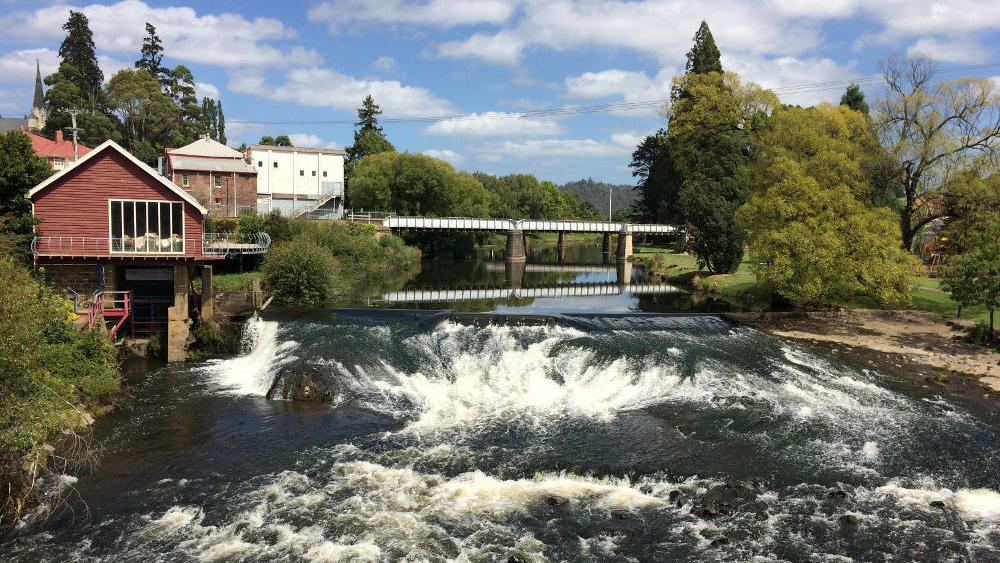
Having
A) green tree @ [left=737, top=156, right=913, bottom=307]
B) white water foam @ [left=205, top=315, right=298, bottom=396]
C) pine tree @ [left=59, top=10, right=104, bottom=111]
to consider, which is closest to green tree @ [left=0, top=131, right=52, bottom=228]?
white water foam @ [left=205, top=315, right=298, bottom=396]

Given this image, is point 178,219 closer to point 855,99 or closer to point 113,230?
point 113,230

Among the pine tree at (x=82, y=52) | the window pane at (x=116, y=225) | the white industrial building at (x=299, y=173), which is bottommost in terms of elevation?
the window pane at (x=116, y=225)

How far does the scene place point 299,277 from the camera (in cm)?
3409

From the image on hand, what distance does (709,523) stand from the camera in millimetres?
14094

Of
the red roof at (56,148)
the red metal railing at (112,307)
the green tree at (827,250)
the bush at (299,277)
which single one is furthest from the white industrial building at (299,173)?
the green tree at (827,250)

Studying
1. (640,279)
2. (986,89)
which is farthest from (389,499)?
(640,279)

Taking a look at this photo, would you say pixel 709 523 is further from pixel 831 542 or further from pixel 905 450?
pixel 905 450

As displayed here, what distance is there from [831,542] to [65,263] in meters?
29.3

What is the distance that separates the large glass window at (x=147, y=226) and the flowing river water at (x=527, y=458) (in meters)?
5.60

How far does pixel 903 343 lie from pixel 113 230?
35.9 meters

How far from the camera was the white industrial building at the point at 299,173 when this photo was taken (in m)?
80.6

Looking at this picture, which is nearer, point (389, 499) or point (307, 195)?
point (389, 499)

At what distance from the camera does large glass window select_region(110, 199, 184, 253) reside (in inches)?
1093

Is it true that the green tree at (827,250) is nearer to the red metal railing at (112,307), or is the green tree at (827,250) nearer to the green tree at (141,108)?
the red metal railing at (112,307)
